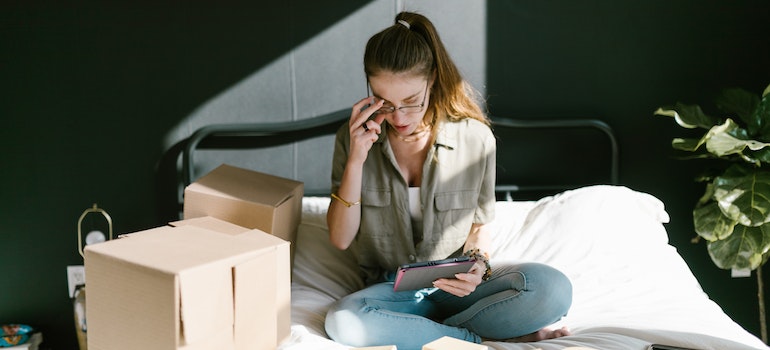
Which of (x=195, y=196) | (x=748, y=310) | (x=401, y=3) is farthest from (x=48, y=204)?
(x=748, y=310)

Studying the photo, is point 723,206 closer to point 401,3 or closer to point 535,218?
point 535,218

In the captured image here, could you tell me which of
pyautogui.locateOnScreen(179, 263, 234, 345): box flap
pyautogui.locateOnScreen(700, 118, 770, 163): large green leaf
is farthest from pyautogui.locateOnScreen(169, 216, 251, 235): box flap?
pyautogui.locateOnScreen(700, 118, 770, 163): large green leaf

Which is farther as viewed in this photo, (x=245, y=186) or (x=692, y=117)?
(x=692, y=117)

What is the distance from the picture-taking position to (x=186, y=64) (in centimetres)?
247

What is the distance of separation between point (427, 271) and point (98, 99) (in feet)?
4.78

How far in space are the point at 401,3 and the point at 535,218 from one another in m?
0.90

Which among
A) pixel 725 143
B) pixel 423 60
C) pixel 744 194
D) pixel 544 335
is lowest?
pixel 544 335

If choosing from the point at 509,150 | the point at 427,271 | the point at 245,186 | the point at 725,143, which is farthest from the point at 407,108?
the point at 725,143

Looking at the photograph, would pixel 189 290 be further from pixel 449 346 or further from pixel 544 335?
pixel 544 335

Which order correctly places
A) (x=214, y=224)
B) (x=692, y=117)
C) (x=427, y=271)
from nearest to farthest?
(x=427, y=271) < (x=214, y=224) < (x=692, y=117)

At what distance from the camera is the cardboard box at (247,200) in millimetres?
1866

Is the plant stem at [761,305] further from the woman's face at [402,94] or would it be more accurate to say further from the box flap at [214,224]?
the box flap at [214,224]

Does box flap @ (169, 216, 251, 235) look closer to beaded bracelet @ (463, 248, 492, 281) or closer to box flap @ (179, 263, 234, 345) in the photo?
box flap @ (179, 263, 234, 345)

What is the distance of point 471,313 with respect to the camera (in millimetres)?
1725
